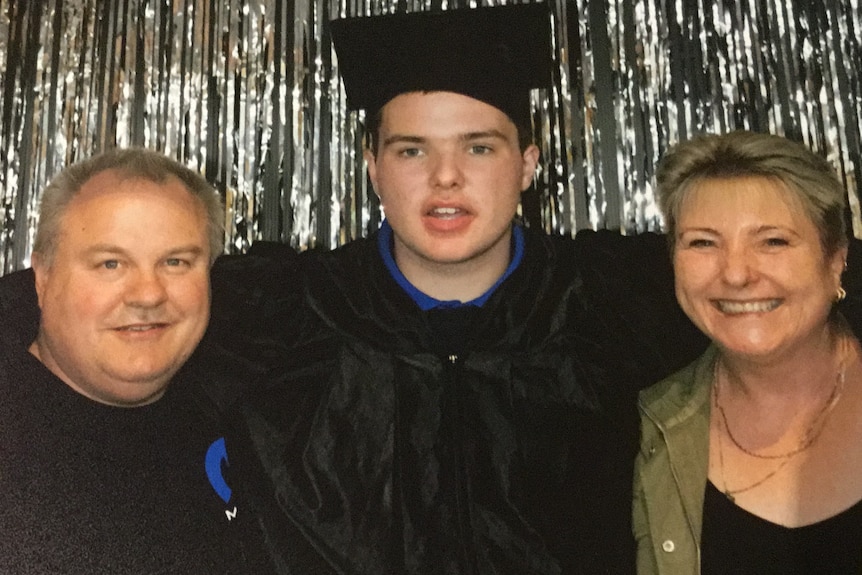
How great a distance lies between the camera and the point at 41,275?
1.01m

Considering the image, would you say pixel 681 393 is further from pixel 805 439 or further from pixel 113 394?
pixel 113 394

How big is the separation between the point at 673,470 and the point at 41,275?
978 millimetres

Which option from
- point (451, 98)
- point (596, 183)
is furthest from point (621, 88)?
point (451, 98)

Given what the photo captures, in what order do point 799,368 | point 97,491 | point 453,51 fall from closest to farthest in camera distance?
point 97,491
point 799,368
point 453,51

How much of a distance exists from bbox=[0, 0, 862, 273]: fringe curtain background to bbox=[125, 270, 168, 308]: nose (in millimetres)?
461

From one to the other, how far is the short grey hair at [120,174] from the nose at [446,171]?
36cm

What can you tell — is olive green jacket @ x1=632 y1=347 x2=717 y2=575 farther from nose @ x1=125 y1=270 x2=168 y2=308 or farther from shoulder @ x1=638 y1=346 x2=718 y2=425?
nose @ x1=125 y1=270 x2=168 y2=308

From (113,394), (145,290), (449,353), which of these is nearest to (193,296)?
(145,290)

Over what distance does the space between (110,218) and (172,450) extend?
35 centimetres

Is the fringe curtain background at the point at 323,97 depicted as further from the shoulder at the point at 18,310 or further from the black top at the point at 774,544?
the black top at the point at 774,544

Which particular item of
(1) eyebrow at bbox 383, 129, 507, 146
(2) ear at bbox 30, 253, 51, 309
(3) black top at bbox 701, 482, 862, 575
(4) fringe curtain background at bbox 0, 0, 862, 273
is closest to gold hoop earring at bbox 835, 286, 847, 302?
Answer: (3) black top at bbox 701, 482, 862, 575

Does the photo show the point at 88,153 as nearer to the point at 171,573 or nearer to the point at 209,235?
the point at 209,235

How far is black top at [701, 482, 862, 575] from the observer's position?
0.89 metres

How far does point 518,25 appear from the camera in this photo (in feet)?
3.79
